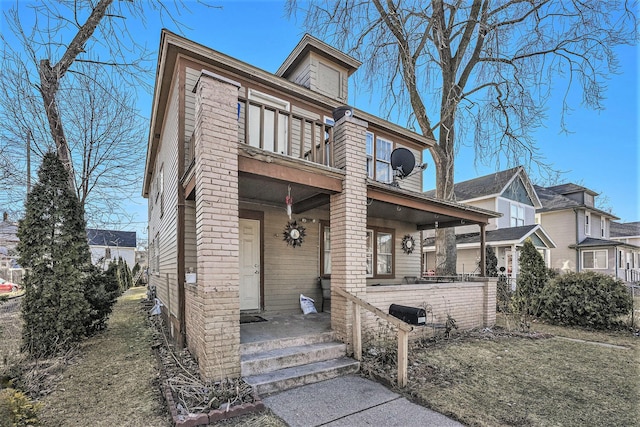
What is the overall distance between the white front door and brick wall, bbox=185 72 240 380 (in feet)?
8.57

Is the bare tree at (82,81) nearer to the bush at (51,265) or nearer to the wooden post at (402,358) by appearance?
the bush at (51,265)

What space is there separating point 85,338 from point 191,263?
3311 mm

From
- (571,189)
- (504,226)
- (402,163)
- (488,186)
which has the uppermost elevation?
(571,189)

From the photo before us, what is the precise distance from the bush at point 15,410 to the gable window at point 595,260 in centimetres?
2670

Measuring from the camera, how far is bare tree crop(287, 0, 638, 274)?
970 centimetres

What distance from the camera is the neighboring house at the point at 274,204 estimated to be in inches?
175

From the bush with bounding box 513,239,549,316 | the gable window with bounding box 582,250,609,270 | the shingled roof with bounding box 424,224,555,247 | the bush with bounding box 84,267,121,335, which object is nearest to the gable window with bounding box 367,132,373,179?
the bush with bounding box 513,239,549,316

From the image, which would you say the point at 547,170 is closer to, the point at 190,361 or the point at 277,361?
the point at 277,361

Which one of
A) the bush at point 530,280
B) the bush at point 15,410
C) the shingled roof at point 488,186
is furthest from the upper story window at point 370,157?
the shingled roof at point 488,186

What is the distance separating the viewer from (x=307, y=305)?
7.82 metres

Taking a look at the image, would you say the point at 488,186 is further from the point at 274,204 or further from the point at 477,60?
the point at 274,204

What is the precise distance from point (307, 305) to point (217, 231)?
4052mm

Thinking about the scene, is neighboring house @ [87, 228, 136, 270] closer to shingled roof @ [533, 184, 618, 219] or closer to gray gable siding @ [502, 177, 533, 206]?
gray gable siding @ [502, 177, 533, 206]

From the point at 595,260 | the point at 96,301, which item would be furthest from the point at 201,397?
the point at 595,260
